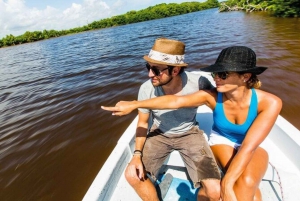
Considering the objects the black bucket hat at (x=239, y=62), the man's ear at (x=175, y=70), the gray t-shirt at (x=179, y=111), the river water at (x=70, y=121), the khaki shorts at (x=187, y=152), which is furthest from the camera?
the river water at (x=70, y=121)

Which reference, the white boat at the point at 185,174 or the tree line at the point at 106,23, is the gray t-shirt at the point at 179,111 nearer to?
the white boat at the point at 185,174

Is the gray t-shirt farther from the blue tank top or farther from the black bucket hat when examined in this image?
the black bucket hat

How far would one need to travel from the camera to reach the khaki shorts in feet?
6.40

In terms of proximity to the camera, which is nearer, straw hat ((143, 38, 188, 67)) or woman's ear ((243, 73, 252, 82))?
woman's ear ((243, 73, 252, 82))

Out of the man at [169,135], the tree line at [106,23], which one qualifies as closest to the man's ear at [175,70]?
the man at [169,135]

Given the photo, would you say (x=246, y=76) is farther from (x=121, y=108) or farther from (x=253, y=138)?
(x=121, y=108)

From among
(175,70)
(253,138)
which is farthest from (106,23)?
(253,138)

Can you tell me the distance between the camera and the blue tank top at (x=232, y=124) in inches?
71.4

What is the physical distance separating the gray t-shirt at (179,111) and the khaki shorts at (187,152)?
0.09 m

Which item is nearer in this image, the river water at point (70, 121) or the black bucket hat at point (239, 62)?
the black bucket hat at point (239, 62)

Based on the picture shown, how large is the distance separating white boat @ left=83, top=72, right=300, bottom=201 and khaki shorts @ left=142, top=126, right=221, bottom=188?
28cm

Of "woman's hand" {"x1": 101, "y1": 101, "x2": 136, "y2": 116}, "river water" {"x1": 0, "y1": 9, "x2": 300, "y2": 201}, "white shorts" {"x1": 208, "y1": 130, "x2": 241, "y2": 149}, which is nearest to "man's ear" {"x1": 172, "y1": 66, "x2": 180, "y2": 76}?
"woman's hand" {"x1": 101, "y1": 101, "x2": 136, "y2": 116}

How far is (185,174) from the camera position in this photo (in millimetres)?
2555

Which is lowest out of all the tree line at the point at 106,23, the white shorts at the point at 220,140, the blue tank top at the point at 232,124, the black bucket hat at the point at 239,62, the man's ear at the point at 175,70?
the tree line at the point at 106,23
